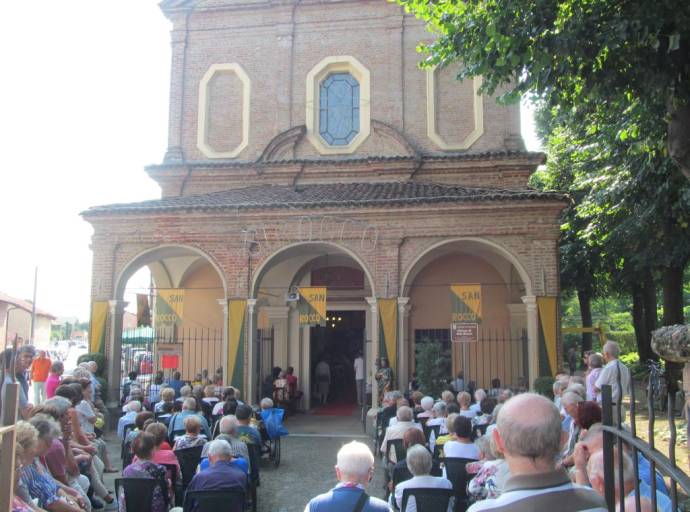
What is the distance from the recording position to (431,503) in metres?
5.02

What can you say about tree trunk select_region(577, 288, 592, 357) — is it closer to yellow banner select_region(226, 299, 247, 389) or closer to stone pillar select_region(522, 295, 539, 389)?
stone pillar select_region(522, 295, 539, 389)

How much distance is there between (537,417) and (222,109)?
17.8 meters

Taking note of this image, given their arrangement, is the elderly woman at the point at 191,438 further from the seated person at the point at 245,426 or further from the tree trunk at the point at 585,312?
the tree trunk at the point at 585,312

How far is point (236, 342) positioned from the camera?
14.0 m

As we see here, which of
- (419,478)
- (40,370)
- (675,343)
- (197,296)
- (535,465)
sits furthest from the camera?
(197,296)

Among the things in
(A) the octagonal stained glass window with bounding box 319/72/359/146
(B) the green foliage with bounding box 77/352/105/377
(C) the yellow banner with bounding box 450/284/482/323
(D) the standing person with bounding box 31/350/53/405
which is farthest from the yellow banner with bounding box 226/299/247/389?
(A) the octagonal stained glass window with bounding box 319/72/359/146

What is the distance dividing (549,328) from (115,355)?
9766mm

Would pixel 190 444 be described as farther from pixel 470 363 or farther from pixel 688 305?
pixel 688 305

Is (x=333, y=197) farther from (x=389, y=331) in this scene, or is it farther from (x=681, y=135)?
(x=681, y=135)

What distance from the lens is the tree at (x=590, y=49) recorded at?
23.5 ft

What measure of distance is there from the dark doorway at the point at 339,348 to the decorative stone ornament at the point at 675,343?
466 inches

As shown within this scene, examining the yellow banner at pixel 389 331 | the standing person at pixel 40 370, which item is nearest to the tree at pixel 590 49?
the yellow banner at pixel 389 331

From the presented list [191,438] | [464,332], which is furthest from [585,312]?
[191,438]

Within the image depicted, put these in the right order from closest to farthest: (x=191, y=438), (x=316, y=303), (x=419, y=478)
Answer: (x=419, y=478), (x=191, y=438), (x=316, y=303)
